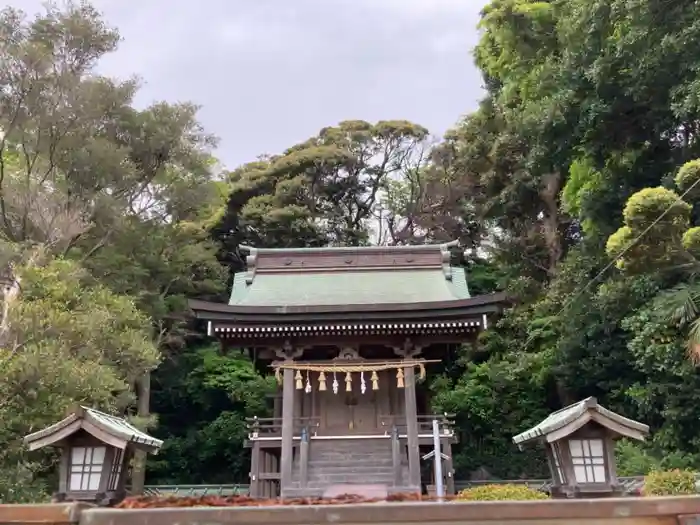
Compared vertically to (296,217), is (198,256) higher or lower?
lower

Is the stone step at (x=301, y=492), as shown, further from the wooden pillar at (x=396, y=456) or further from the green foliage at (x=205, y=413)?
the green foliage at (x=205, y=413)

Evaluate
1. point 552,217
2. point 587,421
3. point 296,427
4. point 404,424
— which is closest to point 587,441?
point 587,421

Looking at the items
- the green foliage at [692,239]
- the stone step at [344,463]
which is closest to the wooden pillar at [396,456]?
the stone step at [344,463]

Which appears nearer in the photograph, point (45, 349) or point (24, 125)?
point (45, 349)

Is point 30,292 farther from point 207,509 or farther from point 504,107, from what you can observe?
point 504,107

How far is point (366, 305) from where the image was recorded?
1244cm

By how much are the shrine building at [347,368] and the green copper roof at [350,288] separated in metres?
0.05

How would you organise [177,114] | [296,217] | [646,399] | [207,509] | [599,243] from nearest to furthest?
1. [207,509]
2. [646,399]
3. [599,243]
4. [177,114]
5. [296,217]

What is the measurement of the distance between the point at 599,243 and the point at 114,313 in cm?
1292

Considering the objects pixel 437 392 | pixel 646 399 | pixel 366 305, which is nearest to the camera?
pixel 366 305

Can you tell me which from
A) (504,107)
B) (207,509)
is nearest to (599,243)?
→ (504,107)

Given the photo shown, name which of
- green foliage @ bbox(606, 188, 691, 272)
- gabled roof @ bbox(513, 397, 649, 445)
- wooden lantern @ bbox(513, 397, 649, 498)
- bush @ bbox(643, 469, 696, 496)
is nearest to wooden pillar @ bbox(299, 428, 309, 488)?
wooden lantern @ bbox(513, 397, 649, 498)

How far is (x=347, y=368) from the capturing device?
41.7ft

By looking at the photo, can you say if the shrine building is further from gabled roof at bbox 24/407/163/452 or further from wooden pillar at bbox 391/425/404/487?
gabled roof at bbox 24/407/163/452
